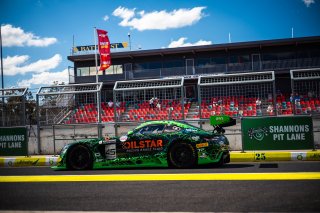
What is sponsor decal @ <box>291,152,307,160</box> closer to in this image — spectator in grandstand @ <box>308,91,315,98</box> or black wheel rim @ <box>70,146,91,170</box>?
spectator in grandstand @ <box>308,91,315,98</box>

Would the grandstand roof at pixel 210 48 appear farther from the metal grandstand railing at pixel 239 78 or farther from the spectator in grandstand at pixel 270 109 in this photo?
the spectator in grandstand at pixel 270 109

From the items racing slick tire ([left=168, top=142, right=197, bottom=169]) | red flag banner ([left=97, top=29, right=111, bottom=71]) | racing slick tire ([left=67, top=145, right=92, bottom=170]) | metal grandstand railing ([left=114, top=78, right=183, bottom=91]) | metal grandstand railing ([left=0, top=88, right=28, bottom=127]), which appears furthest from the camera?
red flag banner ([left=97, top=29, right=111, bottom=71])

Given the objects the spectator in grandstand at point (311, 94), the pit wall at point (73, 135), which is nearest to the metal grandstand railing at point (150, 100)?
the pit wall at point (73, 135)

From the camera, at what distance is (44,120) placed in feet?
43.5

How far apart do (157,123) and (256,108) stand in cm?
408

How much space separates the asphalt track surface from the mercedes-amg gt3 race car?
1013mm

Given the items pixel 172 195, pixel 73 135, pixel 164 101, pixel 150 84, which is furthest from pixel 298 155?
pixel 73 135

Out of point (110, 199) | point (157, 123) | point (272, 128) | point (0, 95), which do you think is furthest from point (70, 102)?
point (110, 199)

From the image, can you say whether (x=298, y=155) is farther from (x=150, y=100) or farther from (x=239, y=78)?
(x=150, y=100)

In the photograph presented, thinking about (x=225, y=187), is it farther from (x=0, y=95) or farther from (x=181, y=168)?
(x=0, y=95)

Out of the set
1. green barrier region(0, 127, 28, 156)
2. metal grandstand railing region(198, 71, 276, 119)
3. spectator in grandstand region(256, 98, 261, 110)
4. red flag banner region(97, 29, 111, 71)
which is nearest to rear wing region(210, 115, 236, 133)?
metal grandstand railing region(198, 71, 276, 119)

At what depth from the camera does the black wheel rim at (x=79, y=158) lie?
9.12 meters

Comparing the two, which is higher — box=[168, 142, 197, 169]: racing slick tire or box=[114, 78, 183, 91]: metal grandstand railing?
box=[114, 78, 183, 91]: metal grandstand railing

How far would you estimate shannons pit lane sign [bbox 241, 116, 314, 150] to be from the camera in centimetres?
1056
